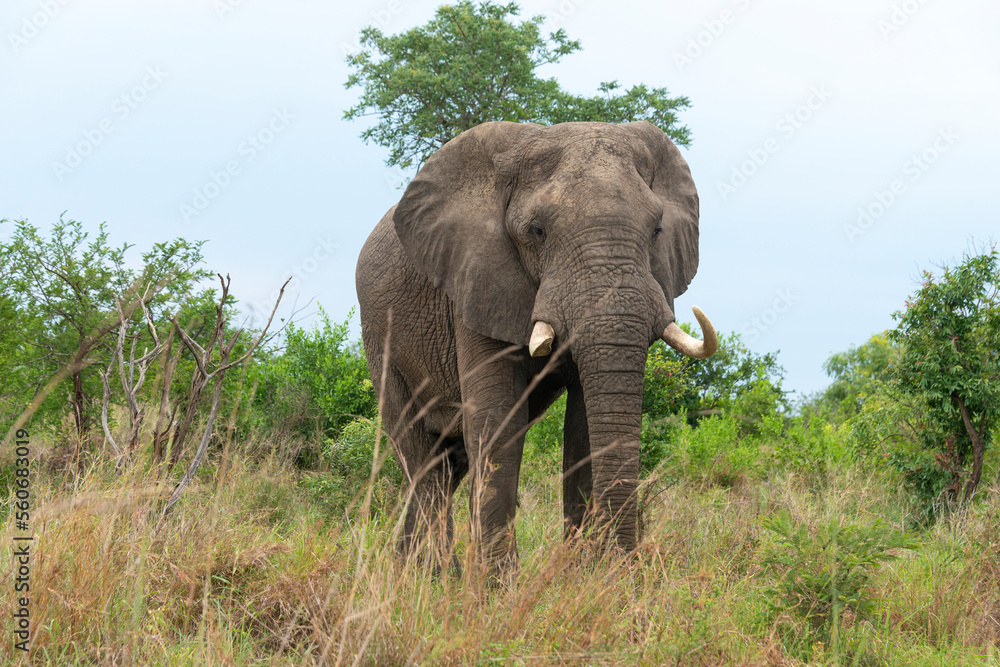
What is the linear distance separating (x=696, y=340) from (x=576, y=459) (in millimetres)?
1474

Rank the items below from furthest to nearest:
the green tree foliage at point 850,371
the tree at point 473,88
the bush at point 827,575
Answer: the green tree foliage at point 850,371 < the tree at point 473,88 < the bush at point 827,575

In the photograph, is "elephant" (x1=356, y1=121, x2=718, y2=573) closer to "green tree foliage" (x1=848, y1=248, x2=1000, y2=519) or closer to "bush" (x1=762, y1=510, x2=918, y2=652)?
"bush" (x1=762, y1=510, x2=918, y2=652)

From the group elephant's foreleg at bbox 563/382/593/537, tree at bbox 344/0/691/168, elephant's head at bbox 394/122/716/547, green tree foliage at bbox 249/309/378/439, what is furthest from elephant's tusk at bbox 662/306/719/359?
tree at bbox 344/0/691/168

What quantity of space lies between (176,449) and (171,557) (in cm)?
237

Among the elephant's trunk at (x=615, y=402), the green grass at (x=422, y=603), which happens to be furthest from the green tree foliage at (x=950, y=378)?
the elephant's trunk at (x=615, y=402)

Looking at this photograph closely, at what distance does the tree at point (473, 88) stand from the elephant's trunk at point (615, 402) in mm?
14124

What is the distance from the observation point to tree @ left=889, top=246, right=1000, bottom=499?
970cm

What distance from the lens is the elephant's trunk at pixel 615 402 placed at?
5.64 m

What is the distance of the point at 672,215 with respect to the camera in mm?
6449

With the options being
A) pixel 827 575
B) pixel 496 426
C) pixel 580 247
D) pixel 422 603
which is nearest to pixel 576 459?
pixel 496 426

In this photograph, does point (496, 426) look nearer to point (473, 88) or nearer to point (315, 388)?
point (315, 388)

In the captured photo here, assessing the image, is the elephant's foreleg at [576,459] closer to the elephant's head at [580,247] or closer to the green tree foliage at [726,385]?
the elephant's head at [580,247]

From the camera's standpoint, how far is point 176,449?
25.3 ft

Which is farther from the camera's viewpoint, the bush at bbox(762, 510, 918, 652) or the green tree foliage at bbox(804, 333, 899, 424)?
the green tree foliage at bbox(804, 333, 899, 424)
